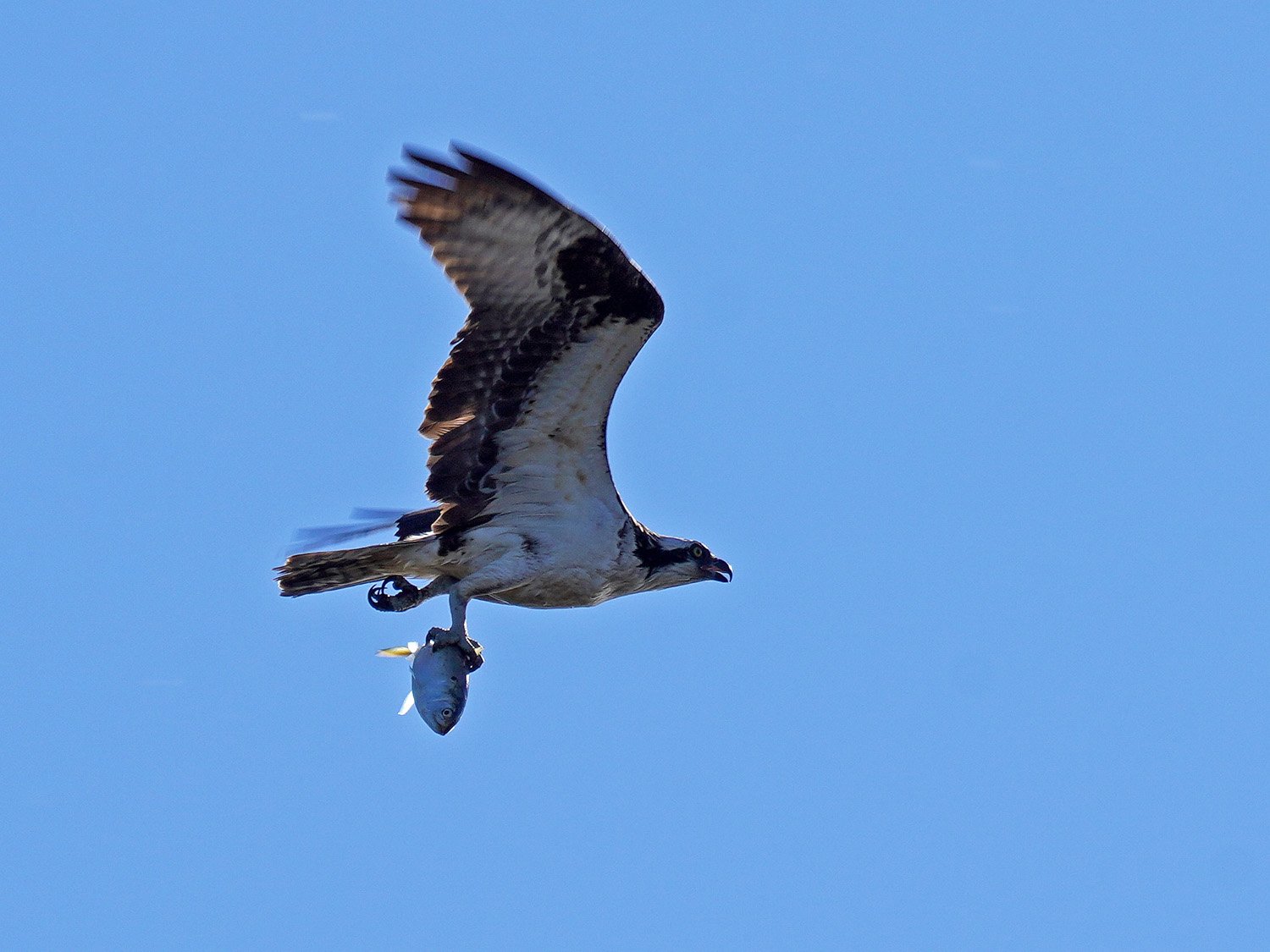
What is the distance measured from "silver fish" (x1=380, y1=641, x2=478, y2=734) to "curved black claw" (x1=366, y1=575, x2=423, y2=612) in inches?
34.9

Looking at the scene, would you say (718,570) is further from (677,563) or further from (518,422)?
(518,422)

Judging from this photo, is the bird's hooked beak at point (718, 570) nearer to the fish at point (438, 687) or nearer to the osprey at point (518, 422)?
the osprey at point (518, 422)

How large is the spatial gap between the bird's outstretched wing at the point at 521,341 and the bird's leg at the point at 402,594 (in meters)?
0.36

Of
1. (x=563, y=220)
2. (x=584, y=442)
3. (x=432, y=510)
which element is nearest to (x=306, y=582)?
(x=432, y=510)

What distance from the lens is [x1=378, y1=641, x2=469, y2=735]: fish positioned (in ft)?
37.6

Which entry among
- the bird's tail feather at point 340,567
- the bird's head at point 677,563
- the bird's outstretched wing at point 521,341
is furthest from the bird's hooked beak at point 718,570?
the bird's tail feather at point 340,567

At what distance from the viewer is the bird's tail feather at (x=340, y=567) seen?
40.2ft

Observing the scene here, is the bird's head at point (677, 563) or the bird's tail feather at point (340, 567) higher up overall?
the bird's head at point (677, 563)

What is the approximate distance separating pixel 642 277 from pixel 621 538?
179 centimetres

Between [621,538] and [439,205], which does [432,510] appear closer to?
[621,538]

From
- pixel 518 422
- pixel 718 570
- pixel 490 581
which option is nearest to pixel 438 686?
pixel 490 581

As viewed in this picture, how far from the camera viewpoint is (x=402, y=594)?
1260cm

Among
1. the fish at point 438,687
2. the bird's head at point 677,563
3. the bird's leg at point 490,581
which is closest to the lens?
the fish at point 438,687

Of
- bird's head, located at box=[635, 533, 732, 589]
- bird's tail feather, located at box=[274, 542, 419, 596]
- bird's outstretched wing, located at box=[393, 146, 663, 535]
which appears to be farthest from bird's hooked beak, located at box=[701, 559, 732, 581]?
bird's tail feather, located at box=[274, 542, 419, 596]
